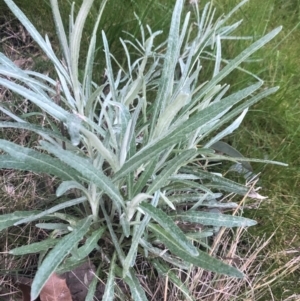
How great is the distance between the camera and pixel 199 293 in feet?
3.10

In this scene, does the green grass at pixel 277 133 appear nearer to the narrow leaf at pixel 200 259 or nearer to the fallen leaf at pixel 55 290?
the narrow leaf at pixel 200 259

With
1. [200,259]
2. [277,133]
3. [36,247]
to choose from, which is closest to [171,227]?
[200,259]

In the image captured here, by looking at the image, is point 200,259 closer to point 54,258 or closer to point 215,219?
point 215,219

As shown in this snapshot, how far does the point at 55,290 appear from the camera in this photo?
0.87 metres

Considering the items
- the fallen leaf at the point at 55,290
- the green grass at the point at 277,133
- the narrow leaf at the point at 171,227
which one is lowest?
the fallen leaf at the point at 55,290

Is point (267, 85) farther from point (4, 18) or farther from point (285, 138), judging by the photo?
point (4, 18)

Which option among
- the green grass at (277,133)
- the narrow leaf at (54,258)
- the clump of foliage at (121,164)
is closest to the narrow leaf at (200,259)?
the clump of foliage at (121,164)

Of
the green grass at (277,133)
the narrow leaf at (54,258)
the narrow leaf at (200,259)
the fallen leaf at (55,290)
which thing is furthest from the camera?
the green grass at (277,133)

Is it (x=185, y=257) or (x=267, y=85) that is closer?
(x=185, y=257)

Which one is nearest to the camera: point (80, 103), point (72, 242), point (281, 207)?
point (72, 242)

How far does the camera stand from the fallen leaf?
872 mm

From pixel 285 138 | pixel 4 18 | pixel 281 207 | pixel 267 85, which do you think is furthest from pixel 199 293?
pixel 4 18

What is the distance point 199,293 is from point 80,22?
55cm

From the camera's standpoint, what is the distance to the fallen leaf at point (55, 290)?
87 centimetres
